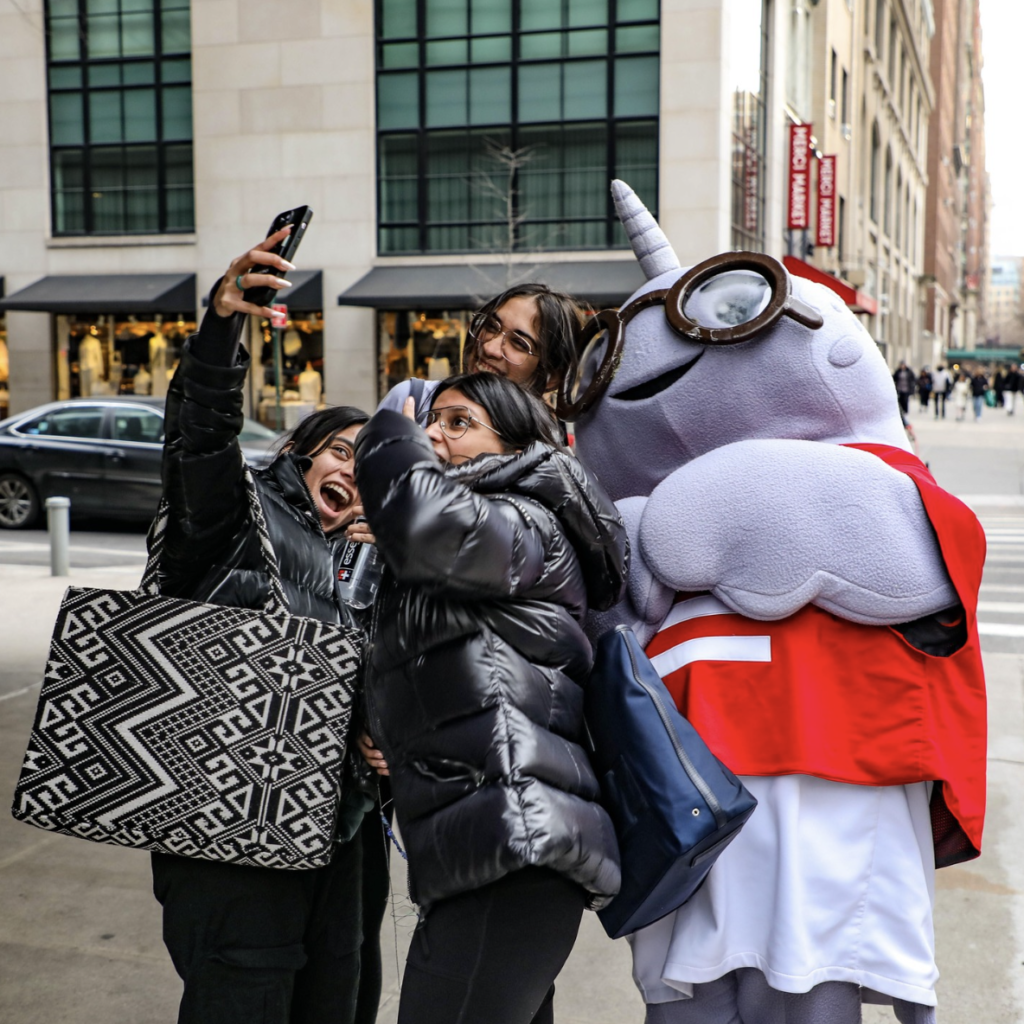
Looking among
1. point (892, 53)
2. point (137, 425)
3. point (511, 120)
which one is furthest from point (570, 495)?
point (892, 53)

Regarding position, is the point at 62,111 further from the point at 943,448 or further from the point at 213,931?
the point at 213,931

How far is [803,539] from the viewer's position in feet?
7.43

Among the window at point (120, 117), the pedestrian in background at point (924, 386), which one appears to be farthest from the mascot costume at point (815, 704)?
the pedestrian in background at point (924, 386)

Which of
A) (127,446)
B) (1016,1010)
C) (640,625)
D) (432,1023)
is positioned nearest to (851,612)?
(640,625)

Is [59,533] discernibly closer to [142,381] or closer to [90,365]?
[142,381]

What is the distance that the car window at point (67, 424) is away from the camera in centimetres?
1309

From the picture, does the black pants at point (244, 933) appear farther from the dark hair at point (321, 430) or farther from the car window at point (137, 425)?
the car window at point (137, 425)

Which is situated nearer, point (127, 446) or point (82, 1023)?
point (82, 1023)

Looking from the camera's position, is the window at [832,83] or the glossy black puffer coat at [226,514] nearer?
the glossy black puffer coat at [226,514]

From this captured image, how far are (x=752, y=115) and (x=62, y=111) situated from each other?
14.2 metres

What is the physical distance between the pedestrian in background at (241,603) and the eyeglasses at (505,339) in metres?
0.62

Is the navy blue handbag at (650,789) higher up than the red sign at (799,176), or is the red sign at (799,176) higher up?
the red sign at (799,176)

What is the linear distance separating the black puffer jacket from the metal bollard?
853cm

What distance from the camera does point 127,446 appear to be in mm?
12797
